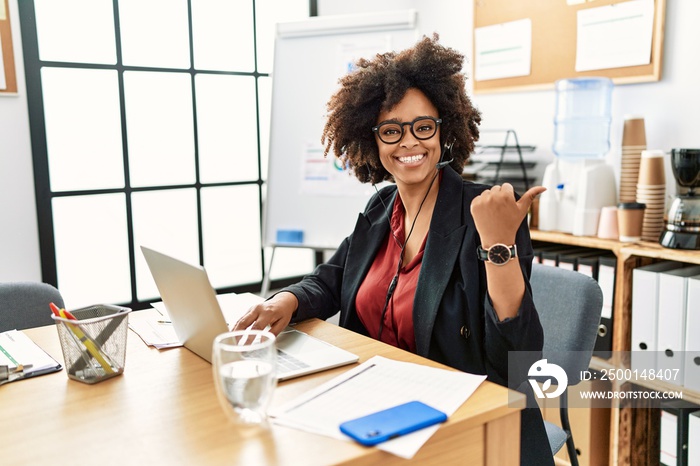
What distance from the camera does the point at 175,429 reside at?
939 mm

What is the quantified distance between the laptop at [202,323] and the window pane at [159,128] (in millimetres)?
1712

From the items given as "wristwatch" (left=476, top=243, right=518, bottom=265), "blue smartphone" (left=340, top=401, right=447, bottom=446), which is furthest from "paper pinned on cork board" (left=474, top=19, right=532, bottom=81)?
"blue smartphone" (left=340, top=401, right=447, bottom=446)

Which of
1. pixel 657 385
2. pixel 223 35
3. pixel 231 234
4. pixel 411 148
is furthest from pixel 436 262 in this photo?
pixel 223 35

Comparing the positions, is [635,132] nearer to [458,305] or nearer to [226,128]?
[458,305]

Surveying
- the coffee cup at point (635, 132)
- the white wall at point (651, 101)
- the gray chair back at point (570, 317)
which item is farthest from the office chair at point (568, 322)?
the white wall at point (651, 101)

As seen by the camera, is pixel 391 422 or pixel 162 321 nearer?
pixel 391 422

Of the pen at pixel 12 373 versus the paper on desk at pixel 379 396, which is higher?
the paper on desk at pixel 379 396

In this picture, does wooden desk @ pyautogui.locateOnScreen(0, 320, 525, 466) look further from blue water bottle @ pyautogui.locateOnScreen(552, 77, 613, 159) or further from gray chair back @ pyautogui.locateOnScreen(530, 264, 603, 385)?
blue water bottle @ pyautogui.locateOnScreen(552, 77, 613, 159)

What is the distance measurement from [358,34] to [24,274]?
1787 mm

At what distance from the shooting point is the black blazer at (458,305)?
1284 mm

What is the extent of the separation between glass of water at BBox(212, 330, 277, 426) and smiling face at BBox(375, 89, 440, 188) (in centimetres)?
80

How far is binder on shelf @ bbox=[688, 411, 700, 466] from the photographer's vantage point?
6.72 feet

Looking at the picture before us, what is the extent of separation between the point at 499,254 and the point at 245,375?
592mm

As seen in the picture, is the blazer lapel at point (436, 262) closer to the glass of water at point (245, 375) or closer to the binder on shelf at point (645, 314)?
the glass of water at point (245, 375)
